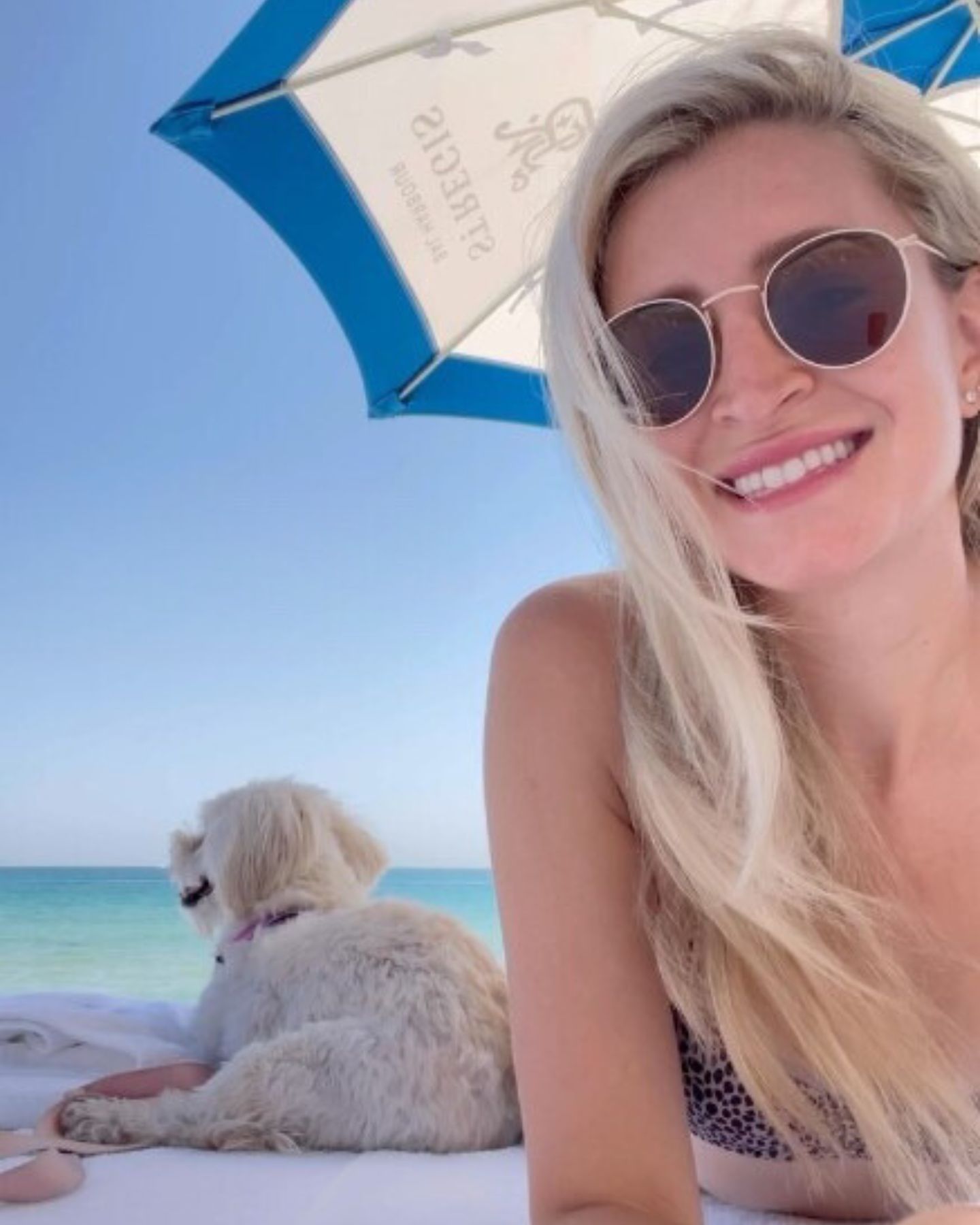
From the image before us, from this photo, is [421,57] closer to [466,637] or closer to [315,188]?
[315,188]

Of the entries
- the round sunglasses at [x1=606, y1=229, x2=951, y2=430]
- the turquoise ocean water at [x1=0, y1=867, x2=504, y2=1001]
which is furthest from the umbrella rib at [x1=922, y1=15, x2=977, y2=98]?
the turquoise ocean water at [x1=0, y1=867, x2=504, y2=1001]

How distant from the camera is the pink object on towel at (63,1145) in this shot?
1929 mm

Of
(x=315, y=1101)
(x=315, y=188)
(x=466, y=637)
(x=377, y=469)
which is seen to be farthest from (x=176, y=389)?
(x=315, y=1101)

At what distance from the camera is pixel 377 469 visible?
20.2 m

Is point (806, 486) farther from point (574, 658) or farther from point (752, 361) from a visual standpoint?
point (574, 658)

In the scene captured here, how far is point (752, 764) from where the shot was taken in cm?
169

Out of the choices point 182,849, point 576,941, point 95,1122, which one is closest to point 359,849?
point 182,849

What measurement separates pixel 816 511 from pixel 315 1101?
1.54m

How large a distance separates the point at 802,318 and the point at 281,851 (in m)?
2.25

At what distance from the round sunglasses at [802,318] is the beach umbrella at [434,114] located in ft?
6.86

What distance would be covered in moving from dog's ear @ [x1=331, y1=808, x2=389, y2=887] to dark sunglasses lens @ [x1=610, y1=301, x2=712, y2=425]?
2.12 meters

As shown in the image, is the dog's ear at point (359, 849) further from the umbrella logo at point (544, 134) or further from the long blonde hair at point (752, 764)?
the umbrella logo at point (544, 134)

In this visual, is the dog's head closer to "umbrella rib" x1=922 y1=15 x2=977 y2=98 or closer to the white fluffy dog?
the white fluffy dog

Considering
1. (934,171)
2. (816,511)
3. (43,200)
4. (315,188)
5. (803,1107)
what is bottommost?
(803,1107)
